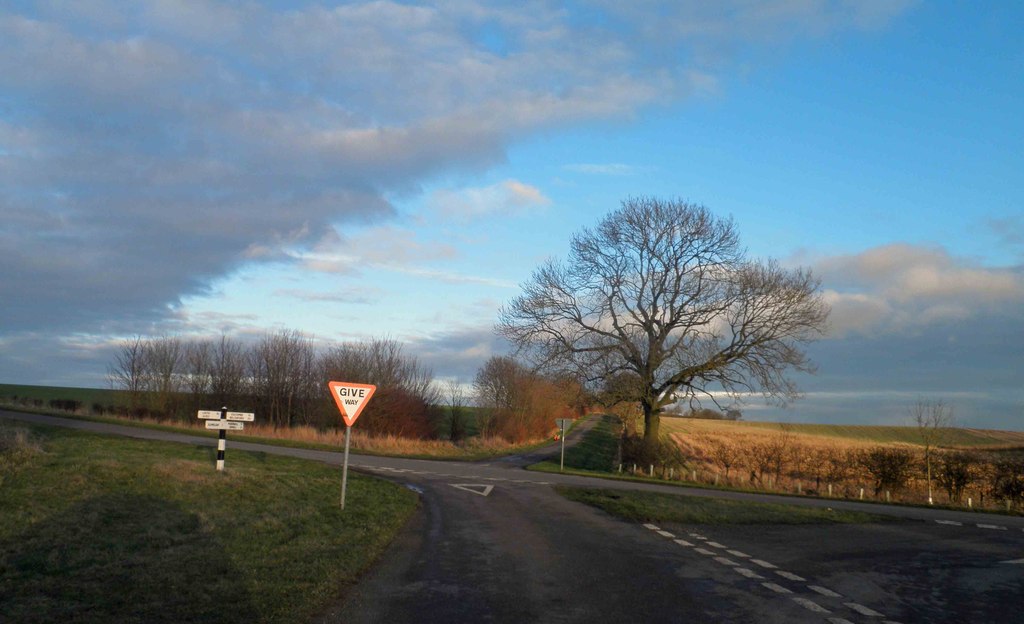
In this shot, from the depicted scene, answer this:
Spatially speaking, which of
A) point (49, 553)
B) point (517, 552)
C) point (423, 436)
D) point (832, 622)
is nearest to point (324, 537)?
point (517, 552)

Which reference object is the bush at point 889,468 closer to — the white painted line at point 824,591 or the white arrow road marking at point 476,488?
the white arrow road marking at point 476,488

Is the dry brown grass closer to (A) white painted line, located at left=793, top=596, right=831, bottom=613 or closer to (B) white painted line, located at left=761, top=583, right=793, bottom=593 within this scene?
(B) white painted line, located at left=761, top=583, right=793, bottom=593

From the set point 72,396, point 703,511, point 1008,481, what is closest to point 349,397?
point 703,511

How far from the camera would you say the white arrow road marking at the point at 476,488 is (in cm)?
2080

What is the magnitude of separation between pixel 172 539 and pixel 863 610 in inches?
325

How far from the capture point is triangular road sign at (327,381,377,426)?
49.5ft

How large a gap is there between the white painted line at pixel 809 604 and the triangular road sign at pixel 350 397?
28.6 feet

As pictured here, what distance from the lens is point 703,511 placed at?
58.8 ft

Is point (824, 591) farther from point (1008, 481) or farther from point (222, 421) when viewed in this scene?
point (1008, 481)

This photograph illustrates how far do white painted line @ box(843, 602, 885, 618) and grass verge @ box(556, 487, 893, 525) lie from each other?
25.3 ft

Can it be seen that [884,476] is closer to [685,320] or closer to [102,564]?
[685,320]

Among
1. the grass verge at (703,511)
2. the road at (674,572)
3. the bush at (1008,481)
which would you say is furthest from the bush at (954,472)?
the road at (674,572)

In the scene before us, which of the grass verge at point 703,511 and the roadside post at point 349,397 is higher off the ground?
the roadside post at point 349,397

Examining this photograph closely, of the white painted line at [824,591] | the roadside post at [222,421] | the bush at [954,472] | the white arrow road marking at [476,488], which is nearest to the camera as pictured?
the white painted line at [824,591]
